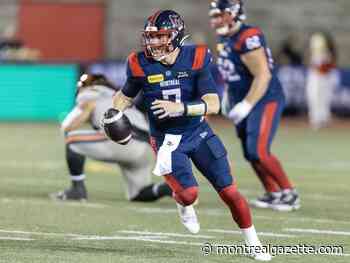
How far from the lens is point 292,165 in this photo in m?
12.3

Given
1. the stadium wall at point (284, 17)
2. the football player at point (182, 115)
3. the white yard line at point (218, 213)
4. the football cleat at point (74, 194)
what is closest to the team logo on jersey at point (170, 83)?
the football player at point (182, 115)

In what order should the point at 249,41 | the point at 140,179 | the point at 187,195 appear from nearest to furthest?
the point at 187,195
the point at 249,41
the point at 140,179

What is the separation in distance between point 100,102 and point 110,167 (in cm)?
310

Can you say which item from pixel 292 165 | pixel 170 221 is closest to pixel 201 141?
pixel 170 221

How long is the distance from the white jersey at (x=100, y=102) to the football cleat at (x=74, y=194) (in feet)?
1.71

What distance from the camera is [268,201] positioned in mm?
9008

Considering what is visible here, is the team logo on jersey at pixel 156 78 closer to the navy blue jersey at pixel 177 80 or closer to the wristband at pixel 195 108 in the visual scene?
the navy blue jersey at pixel 177 80

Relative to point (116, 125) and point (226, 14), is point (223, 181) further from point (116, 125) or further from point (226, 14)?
point (226, 14)

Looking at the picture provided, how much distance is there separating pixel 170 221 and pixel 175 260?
5.46 ft

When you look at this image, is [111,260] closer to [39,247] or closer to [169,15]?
[39,247]

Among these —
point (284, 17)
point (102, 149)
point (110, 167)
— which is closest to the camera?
point (102, 149)

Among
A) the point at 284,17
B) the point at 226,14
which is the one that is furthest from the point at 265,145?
the point at 284,17

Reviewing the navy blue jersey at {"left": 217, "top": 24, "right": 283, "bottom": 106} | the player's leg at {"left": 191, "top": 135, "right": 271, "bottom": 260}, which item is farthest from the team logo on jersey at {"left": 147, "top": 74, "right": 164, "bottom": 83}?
the navy blue jersey at {"left": 217, "top": 24, "right": 283, "bottom": 106}

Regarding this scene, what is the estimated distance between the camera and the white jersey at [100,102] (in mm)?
8930
